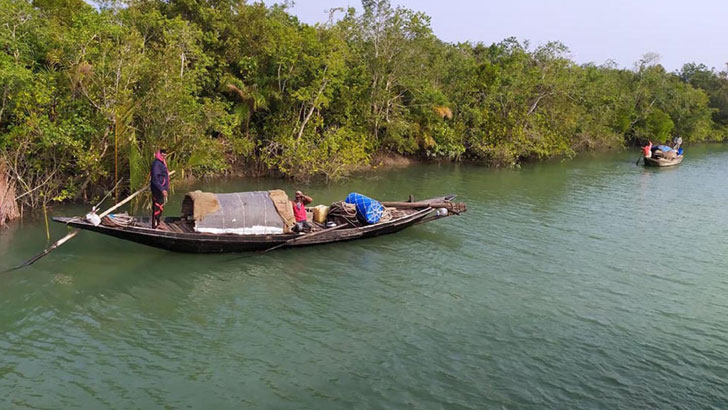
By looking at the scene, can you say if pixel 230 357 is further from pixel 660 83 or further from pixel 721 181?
pixel 660 83

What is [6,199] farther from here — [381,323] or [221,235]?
[381,323]

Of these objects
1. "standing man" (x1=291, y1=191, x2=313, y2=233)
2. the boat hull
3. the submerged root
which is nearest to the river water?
the boat hull

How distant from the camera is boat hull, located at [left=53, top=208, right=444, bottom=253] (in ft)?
33.4

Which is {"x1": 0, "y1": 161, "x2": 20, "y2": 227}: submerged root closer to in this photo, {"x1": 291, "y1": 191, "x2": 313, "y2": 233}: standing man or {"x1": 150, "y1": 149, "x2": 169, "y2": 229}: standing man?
{"x1": 150, "y1": 149, "x2": 169, "y2": 229}: standing man

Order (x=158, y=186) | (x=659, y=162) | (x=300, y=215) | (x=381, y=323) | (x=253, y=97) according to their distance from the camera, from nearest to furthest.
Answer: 1. (x=381, y=323)
2. (x=158, y=186)
3. (x=300, y=215)
4. (x=253, y=97)
5. (x=659, y=162)

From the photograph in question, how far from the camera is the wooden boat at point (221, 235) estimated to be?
10273mm

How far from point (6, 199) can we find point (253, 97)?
935 cm

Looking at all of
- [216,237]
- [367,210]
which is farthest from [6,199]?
[367,210]

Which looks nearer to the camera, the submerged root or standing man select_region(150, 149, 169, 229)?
standing man select_region(150, 149, 169, 229)

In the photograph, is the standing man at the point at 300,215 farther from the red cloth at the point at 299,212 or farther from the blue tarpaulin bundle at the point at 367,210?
the blue tarpaulin bundle at the point at 367,210

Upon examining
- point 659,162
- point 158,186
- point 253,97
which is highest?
point 253,97

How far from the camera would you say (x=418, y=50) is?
23.8 metres

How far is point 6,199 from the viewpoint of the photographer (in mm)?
12812

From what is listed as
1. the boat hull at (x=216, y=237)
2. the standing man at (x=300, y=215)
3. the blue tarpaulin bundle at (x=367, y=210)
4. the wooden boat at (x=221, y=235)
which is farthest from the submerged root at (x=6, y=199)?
the blue tarpaulin bundle at (x=367, y=210)
